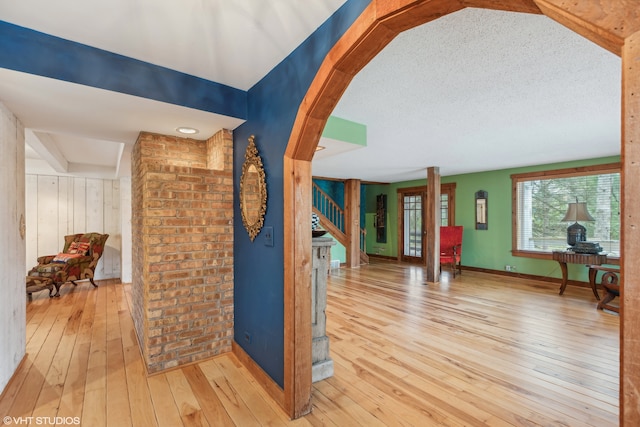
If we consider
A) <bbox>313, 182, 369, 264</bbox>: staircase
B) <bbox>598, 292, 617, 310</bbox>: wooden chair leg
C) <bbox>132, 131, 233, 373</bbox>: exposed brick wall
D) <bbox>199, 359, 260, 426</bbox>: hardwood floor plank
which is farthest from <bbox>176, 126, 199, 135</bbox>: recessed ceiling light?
<bbox>598, 292, 617, 310</bbox>: wooden chair leg

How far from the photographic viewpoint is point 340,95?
1.70 metres

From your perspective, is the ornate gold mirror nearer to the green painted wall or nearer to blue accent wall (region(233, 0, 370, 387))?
blue accent wall (region(233, 0, 370, 387))

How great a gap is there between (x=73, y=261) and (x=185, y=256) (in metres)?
3.87

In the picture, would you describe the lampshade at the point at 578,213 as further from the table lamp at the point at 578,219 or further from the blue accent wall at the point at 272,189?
the blue accent wall at the point at 272,189

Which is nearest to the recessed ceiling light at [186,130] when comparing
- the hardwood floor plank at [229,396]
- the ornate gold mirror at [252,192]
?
the ornate gold mirror at [252,192]

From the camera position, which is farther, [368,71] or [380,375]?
[380,375]

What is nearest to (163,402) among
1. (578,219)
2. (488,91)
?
(488,91)

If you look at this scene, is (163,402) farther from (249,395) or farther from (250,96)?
(250,96)

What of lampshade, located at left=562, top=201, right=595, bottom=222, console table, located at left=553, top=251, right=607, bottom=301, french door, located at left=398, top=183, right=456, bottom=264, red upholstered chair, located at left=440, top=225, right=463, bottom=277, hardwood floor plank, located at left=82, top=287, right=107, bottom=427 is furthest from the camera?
french door, located at left=398, top=183, right=456, bottom=264

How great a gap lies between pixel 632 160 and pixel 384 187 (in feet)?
27.5

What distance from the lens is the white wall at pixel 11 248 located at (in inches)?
84.9

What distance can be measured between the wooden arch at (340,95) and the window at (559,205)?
5.64 metres

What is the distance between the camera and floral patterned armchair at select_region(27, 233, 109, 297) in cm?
467

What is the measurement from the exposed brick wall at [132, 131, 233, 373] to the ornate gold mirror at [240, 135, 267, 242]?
0.36 meters
